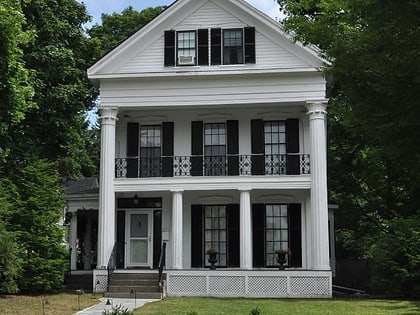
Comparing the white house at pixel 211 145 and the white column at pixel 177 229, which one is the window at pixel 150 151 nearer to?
the white house at pixel 211 145

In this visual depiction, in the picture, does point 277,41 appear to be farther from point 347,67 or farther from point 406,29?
point 406,29

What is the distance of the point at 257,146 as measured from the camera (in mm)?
21844

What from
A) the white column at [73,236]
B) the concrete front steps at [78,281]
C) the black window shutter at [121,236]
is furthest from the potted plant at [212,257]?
the white column at [73,236]

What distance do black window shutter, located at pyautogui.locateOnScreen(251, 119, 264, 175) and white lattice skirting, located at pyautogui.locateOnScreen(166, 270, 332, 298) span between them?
3.86 metres

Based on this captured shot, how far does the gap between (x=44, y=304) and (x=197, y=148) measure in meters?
8.96

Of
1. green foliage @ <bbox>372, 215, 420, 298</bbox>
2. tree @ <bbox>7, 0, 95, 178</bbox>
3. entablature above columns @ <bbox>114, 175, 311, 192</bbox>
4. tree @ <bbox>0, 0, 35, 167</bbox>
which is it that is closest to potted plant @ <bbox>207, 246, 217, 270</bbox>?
entablature above columns @ <bbox>114, 175, 311, 192</bbox>

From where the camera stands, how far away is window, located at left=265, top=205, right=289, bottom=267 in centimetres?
2166

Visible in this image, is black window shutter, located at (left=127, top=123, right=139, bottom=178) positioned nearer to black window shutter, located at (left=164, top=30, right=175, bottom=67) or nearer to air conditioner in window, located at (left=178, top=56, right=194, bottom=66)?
black window shutter, located at (left=164, top=30, right=175, bottom=67)

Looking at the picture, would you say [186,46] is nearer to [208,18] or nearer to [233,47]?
[208,18]

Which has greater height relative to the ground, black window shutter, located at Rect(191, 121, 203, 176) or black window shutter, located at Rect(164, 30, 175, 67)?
black window shutter, located at Rect(164, 30, 175, 67)

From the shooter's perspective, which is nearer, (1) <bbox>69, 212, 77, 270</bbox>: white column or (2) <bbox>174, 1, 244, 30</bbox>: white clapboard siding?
(2) <bbox>174, 1, 244, 30</bbox>: white clapboard siding

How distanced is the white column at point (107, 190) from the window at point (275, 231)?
17.9 feet

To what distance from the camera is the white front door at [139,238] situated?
875 inches

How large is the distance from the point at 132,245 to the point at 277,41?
898 centimetres
